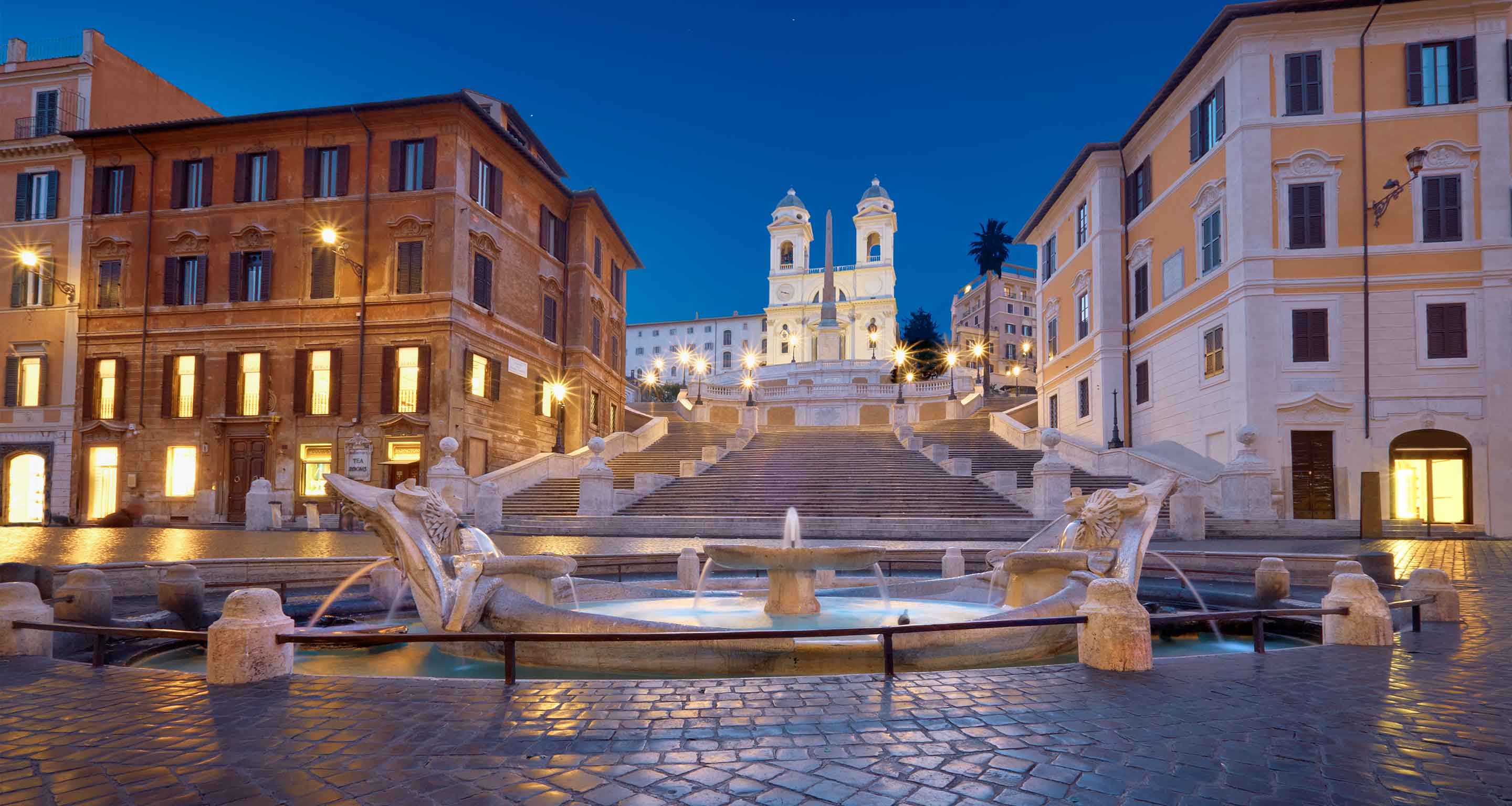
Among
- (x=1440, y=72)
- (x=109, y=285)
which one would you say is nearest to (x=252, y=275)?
(x=109, y=285)

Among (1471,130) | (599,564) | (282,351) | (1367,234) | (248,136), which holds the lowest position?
(599,564)

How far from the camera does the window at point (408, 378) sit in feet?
91.3

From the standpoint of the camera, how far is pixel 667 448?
33.2 meters

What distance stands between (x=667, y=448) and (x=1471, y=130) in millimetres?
27539

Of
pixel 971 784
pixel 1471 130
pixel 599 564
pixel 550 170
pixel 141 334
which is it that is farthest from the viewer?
pixel 550 170

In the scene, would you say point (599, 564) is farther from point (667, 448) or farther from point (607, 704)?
point (667, 448)

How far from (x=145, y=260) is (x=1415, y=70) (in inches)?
1662

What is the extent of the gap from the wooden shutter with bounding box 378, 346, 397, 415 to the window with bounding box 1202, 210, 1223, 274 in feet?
88.3

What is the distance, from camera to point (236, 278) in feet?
96.1

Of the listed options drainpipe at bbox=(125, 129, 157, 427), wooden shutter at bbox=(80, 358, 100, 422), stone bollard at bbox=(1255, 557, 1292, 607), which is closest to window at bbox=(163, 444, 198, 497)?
drainpipe at bbox=(125, 129, 157, 427)

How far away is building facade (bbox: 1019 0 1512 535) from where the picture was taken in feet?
71.5

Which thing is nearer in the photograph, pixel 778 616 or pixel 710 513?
pixel 778 616

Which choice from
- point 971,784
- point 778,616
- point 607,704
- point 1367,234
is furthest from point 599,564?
point 1367,234

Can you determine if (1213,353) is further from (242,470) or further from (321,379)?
(242,470)
